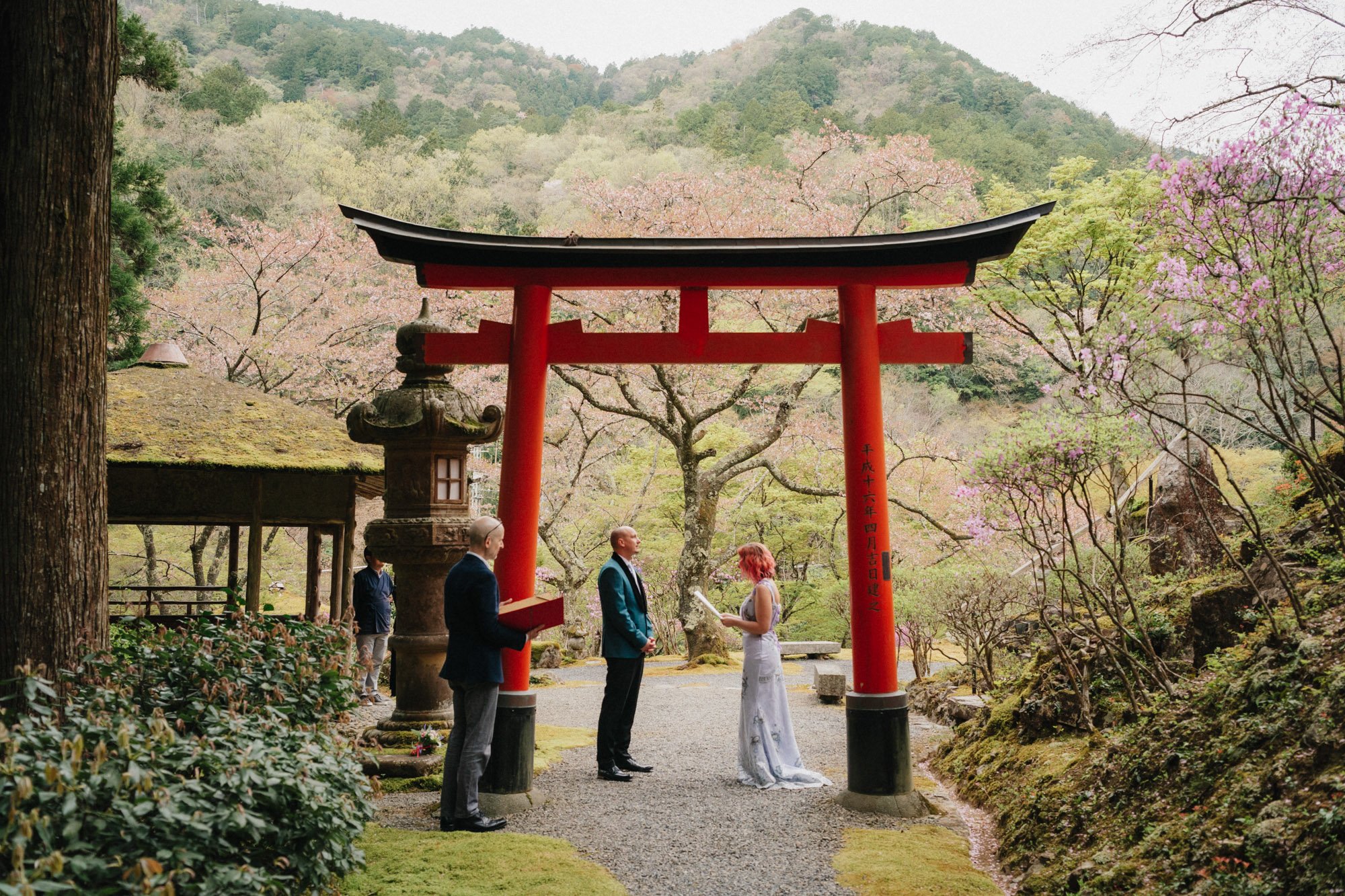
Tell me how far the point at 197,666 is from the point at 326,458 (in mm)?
5194

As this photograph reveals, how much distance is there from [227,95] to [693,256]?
1291 inches

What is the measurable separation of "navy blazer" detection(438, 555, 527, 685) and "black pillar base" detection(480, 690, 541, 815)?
2.35 ft

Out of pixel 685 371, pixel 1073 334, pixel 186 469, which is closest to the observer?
pixel 186 469

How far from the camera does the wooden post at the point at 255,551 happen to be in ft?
29.9

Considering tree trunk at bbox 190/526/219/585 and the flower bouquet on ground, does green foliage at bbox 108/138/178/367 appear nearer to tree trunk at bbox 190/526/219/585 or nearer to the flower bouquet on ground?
tree trunk at bbox 190/526/219/585

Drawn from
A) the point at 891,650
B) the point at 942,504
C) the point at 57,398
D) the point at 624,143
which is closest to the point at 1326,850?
the point at 891,650

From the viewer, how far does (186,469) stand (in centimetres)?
827

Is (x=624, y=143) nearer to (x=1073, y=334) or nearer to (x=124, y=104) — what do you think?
(x=124, y=104)

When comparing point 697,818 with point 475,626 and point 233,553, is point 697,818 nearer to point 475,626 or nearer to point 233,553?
point 475,626

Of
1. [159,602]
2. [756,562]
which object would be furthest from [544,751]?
[159,602]

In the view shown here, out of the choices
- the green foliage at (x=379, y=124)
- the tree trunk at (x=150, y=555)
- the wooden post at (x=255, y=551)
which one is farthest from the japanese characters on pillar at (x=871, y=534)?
the green foliage at (x=379, y=124)

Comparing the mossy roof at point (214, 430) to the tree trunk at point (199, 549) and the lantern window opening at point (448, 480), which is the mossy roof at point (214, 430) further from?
the tree trunk at point (199, 549)

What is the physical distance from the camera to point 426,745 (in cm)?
626

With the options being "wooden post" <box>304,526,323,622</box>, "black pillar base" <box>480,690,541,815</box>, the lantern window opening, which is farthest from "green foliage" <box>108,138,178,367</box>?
"black pillar base" <box>480,690,541,815</box>
